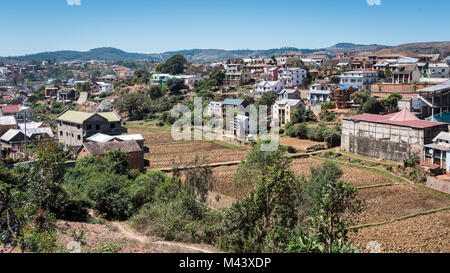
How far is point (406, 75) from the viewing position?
3688cm

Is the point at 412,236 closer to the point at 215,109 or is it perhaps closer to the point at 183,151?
the point at 183,151

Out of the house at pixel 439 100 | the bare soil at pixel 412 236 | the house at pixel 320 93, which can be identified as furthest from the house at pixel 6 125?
the house at pixel 320 93

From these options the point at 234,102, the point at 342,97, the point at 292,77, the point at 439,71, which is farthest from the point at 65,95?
the point at 439,71

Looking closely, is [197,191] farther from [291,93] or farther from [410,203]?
[291,93]

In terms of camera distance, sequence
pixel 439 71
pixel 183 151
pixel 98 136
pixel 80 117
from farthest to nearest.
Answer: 1. pixel 439 71
2. pixel 183 151
3. pixel 80 117
4. pixel 98 136

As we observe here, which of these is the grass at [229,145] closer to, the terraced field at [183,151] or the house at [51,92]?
the terraced field at [183,151]

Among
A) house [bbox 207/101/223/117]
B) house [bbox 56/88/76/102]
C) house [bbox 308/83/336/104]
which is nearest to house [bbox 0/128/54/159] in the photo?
house [bbox 207/101/223/117]

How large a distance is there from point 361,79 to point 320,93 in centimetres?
463

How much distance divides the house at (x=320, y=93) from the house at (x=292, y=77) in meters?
6.56

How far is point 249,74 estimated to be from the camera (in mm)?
49750

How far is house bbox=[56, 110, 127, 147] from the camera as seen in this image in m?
22.2

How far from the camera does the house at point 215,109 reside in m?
37.5
